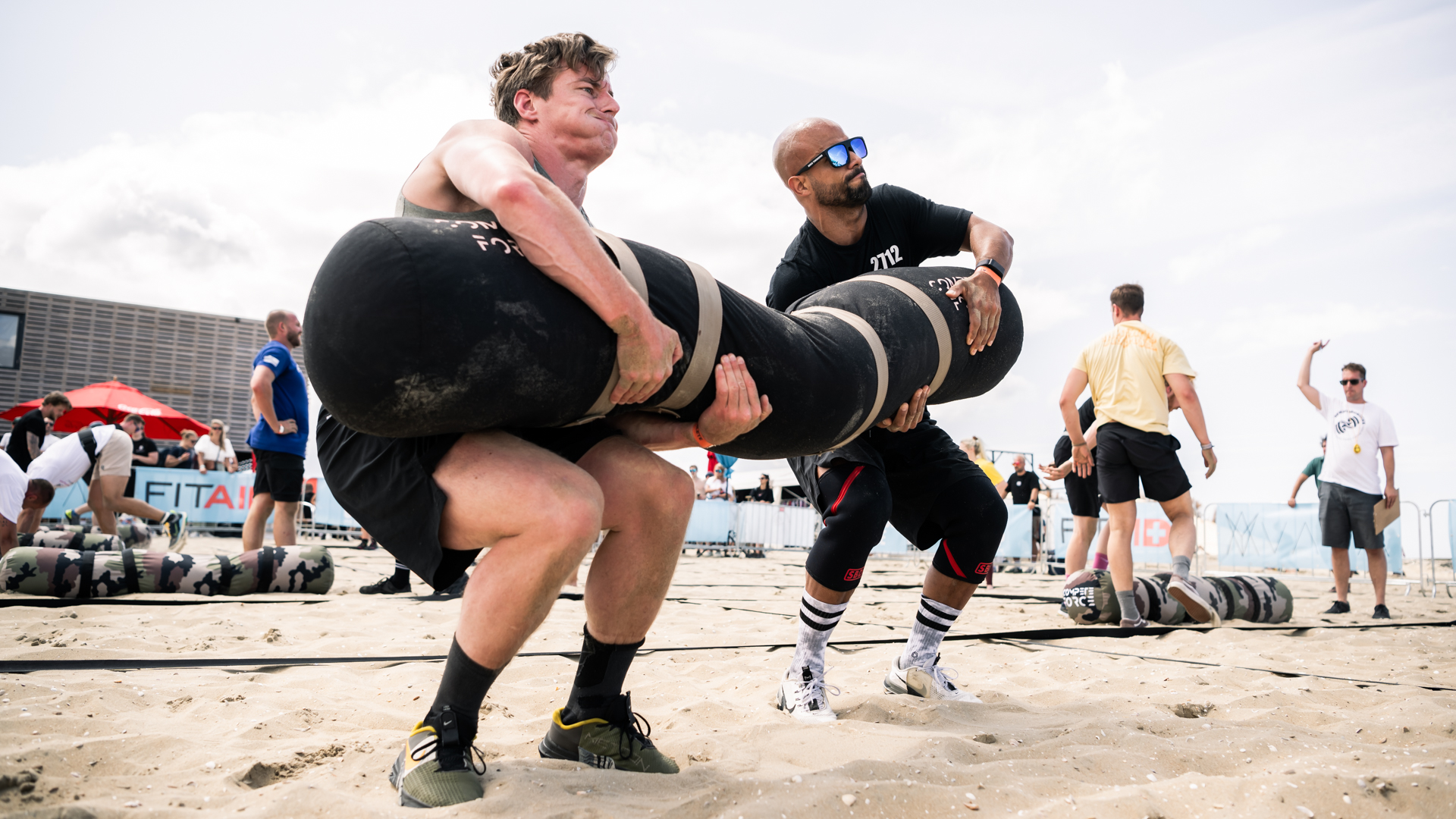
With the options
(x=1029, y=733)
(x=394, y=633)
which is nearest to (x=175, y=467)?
(x=394, y=633)

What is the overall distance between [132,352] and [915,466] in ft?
88.8

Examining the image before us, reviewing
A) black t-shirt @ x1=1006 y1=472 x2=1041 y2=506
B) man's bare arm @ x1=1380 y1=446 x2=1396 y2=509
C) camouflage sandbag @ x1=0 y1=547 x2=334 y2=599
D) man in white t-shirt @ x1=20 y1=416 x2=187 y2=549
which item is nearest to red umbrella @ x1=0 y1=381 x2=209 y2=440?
man in white t-shirt @ x1=20 y1=416 x2=187 y2=549

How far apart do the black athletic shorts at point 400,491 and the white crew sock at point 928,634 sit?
69.7 inches

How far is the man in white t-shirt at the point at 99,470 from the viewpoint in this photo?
7.19 metres

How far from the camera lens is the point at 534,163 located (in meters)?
1.95

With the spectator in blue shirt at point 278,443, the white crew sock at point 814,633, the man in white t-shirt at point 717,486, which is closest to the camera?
the white crew sock at point 814,633

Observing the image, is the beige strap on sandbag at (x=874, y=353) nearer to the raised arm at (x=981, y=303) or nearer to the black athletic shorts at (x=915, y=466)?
the raised arm at (x=981, y=303)

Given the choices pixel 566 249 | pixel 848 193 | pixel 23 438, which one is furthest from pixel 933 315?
pixel 23 438

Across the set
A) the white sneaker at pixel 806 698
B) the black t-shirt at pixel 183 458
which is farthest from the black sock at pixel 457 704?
the black t-shirt at pixel 183 458

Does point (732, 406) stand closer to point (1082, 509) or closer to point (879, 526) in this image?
point (879, 526)

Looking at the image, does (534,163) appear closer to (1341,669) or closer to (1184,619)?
(1341,669)

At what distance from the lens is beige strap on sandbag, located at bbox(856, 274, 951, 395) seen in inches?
88.7

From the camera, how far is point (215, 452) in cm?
1466

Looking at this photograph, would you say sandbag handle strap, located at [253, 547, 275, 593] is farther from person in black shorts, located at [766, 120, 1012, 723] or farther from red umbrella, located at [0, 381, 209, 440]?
red umbrella, located at [0, 381, 209, 440]
